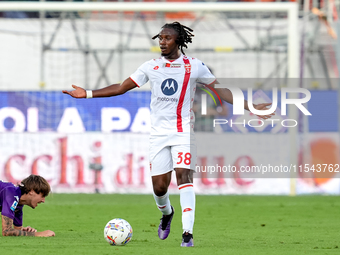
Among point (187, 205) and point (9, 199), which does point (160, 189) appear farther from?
point (9, 199)

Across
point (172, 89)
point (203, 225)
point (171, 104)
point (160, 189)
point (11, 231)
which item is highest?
point (172, 89)

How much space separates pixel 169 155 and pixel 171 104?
→ 0.50 m

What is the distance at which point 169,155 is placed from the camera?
622cm

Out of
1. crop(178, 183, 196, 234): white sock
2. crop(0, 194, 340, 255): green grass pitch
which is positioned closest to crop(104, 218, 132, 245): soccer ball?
crop(0, 194, 340, 255): green grass pitch

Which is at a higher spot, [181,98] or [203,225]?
[181,98]

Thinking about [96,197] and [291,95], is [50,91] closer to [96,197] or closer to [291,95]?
[96,197]

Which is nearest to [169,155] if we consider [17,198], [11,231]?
[17,198]

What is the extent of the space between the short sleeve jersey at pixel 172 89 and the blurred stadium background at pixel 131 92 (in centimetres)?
725

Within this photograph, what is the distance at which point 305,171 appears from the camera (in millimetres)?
13594

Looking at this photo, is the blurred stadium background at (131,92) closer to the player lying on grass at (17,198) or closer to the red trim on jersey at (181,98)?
the player lying on grass at (17,198)

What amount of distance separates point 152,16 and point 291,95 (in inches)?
145

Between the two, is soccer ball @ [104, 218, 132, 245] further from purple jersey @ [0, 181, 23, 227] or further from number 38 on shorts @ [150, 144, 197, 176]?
purple jersey @ [0, 181, 23, 227]

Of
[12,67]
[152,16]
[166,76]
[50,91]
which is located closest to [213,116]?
[152,16]

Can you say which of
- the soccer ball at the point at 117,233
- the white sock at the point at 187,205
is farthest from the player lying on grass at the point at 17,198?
the white sock at the point at 187,205
